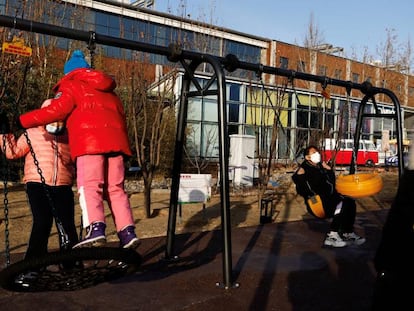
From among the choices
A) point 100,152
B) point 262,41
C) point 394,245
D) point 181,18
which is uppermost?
point 262,41

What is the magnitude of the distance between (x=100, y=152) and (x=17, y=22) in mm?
1351

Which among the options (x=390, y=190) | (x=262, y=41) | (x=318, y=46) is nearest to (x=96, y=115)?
(x=390, y=190)

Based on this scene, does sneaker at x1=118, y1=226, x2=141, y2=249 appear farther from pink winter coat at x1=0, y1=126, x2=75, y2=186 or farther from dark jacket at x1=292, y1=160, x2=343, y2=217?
dark jacket at x1=292, y1=160, x2=343, y2=217

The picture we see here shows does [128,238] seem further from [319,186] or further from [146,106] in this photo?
[146,106]

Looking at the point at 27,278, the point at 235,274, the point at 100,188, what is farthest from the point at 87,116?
the point at 235,274

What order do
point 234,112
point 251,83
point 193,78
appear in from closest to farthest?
point 193,78 → point 251,83 → point 234,112

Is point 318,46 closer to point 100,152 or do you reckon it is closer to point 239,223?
point 239,223

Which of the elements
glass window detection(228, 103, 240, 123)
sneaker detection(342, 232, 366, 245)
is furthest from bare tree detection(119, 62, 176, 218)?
glass window detection(228, 103, 240, 123)

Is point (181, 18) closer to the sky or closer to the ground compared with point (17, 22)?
closer to the sky

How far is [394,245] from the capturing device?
6.04 feet

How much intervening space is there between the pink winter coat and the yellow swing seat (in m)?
3.11

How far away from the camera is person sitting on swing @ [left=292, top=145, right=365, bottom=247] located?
6.02 meters

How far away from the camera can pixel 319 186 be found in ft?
19.7

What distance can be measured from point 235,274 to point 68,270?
2.21 metres
